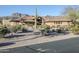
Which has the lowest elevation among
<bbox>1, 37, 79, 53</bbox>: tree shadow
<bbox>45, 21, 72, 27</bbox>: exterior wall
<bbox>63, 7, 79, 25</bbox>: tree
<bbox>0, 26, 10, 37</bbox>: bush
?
<bbox>1, 37, 79, 53</bbox>: tree shadow

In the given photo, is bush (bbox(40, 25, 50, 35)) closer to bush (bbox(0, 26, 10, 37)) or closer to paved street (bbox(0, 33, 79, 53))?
paved street (bbox(0, 33, 79, 53))

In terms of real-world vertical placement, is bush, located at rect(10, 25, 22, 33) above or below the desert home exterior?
below

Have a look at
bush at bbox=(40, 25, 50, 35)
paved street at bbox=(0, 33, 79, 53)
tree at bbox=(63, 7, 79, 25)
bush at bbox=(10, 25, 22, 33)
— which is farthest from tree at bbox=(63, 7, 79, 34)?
bush at bbox=(10, 25, 22, 33)

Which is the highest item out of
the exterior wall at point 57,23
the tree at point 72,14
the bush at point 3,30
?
the tree at point 72,14

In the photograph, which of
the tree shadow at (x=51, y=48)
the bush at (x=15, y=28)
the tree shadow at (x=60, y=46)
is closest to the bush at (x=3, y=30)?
the bush at (x=15, y=28)

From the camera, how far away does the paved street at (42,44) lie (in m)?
5.70

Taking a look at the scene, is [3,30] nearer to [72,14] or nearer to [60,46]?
[60,46]

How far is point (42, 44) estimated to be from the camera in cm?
573

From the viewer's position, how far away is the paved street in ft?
18.7

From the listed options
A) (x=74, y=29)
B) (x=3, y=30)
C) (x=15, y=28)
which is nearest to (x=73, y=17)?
(x=74, y=29)

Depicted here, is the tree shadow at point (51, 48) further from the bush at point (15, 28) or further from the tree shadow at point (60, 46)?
the bush at point (15, 28)
